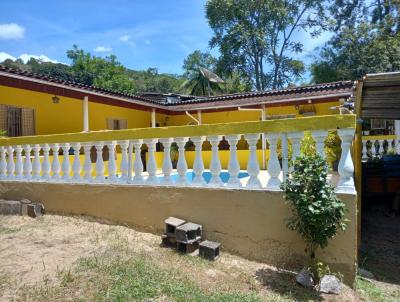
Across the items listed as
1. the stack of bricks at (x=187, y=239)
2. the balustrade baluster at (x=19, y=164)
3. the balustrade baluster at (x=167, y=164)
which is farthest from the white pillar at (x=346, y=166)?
the balustrade baluster at (x=19, y=164)

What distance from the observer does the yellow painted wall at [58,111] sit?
10234 millimetres

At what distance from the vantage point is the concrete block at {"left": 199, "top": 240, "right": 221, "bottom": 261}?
4215 millimetres

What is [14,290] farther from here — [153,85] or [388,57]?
[153,85]

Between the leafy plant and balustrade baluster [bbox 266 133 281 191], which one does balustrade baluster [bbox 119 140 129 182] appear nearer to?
balustrade baluster [bbox 266 133 281 191]

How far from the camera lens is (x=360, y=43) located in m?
22.0

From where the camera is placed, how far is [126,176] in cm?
525

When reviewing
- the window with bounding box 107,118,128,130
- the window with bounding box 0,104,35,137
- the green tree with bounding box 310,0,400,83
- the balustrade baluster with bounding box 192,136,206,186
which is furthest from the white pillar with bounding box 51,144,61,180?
the green tree with bounding box 310,0,400,83

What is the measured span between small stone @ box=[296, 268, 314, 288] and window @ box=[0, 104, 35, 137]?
9412 millimetres

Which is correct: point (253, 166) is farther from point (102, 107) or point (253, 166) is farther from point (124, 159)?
point (102, 107)

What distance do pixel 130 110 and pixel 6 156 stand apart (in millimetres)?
8128

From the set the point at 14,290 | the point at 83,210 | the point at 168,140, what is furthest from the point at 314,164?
the point at 83,210

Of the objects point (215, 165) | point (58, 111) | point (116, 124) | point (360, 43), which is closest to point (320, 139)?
point (215, 165)

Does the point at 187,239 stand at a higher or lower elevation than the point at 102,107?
lower

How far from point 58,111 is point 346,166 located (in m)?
10.4
